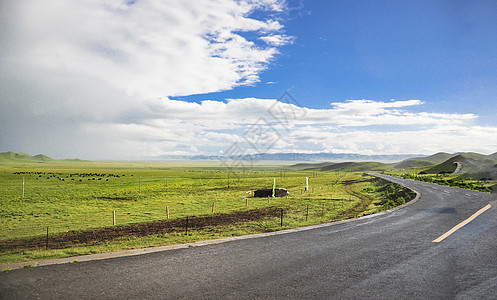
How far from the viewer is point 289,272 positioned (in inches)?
309

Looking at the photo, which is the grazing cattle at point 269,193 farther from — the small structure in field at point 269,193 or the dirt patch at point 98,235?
the dirt patch at point 98,235

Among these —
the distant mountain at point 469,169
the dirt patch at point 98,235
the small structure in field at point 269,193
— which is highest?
the distant mountain at point 469,169

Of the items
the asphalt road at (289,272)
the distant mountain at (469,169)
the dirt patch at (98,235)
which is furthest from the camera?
the distant mountain at (469,169)

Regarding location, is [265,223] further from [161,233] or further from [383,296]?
[383,296]

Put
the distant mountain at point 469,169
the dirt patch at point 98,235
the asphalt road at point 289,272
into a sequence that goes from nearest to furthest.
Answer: the asphalt road at point 289,272 < the dirt patch at point 98,235 < the distant mountain at point 469,169

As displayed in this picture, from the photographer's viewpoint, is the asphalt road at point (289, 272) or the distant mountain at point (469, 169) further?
the distant mountain at point (469, 169)

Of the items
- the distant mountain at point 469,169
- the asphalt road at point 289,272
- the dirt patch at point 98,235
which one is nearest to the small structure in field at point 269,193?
the dirt patch at point 98,235

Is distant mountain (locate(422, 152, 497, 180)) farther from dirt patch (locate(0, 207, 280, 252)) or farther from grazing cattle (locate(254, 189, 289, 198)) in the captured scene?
dirt patch (locate(0, 207, 280, 252))

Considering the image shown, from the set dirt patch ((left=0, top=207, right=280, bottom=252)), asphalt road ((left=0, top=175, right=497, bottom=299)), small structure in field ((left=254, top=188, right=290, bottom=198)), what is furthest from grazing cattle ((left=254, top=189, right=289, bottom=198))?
asphalt road ((left=0, top=175, right=497, bottom=299))

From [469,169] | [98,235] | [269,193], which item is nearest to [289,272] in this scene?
[98,235]

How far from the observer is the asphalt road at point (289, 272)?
6.51 meters

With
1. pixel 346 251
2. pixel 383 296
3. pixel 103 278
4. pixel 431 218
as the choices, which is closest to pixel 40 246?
pixel 103 278

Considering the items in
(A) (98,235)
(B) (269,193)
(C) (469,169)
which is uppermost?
(C) (469,169)

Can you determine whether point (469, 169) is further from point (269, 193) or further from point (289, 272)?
point (289, 272)
